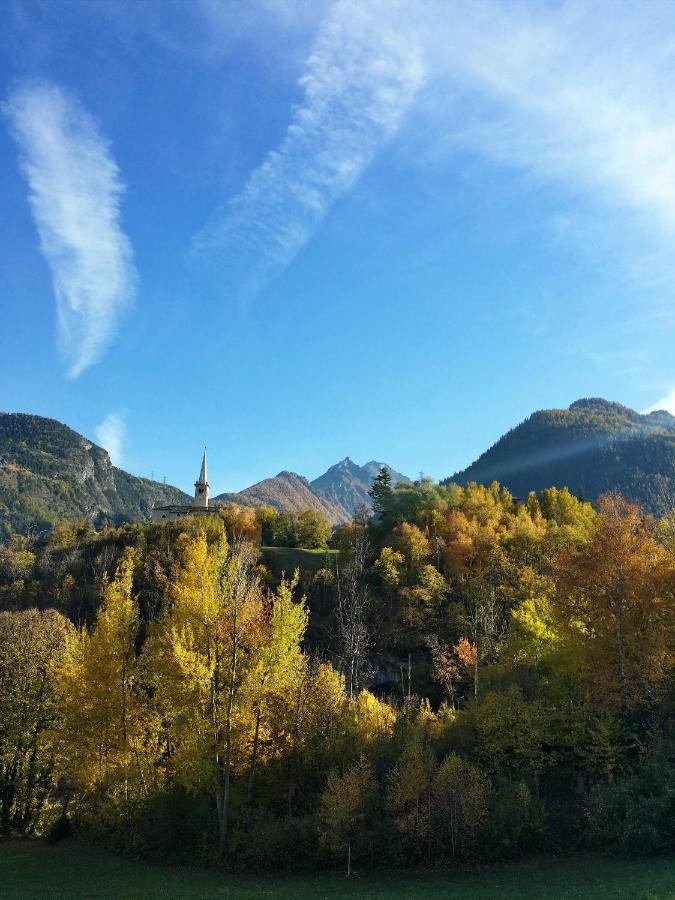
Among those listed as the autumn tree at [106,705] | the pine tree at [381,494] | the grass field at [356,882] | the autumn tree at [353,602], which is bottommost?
the grass field at [356,882]

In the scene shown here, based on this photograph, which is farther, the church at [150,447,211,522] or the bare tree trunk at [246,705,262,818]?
the church at [150,447,211,522]

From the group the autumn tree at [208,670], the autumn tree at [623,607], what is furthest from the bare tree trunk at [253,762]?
the autumn tree at [623,607]

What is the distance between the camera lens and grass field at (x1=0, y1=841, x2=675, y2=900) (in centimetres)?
1566

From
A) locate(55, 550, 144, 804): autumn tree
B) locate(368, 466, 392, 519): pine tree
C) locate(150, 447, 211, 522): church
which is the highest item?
locate(150, 447, 211, 522): church

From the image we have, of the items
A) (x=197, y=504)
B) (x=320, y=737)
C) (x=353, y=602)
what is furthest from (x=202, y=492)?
(x=320, y=737)

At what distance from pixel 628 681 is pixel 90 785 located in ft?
71.3

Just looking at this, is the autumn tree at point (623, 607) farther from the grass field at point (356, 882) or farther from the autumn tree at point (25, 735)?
the autumn tree at point (25, 735)

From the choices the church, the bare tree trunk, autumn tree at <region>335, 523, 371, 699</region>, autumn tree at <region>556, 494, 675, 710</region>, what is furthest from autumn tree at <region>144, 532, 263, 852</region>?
the church

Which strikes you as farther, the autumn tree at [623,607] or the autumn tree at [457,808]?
the autumn tree at [623,607]

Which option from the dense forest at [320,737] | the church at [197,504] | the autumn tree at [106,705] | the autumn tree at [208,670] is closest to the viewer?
the dense forest at [320,737]

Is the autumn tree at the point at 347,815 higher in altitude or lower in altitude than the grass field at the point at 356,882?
higher

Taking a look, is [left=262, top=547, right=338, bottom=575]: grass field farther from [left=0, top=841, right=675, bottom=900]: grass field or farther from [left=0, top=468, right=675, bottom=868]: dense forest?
[left=0, top=841, right=675, bottom=900]: grass field

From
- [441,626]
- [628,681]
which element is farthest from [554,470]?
[628,681]

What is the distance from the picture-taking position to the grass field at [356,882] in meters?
15.7
